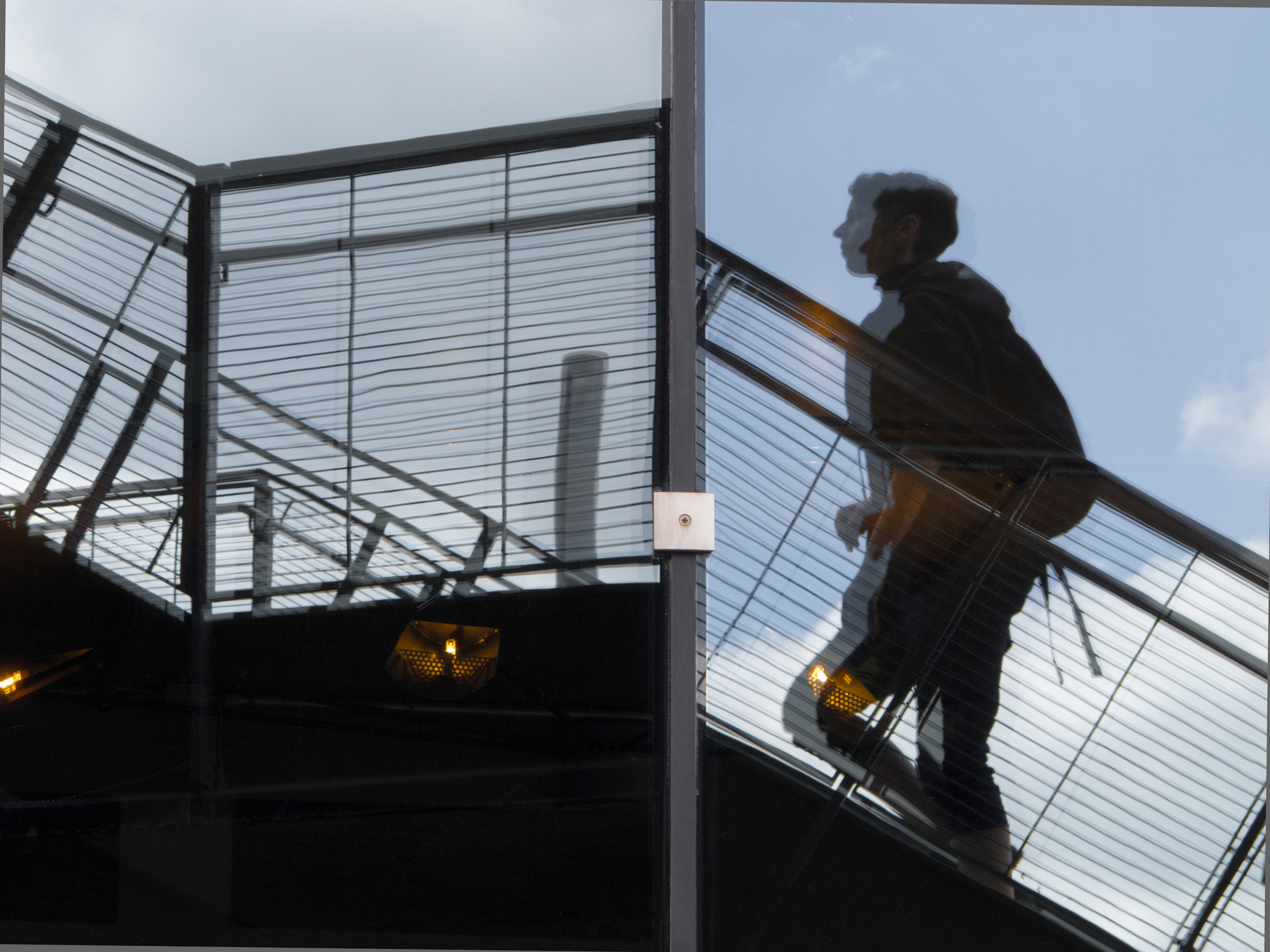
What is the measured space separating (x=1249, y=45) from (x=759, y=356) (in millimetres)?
1170

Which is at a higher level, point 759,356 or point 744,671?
point 759,356

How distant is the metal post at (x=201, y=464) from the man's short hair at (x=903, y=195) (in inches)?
51.1

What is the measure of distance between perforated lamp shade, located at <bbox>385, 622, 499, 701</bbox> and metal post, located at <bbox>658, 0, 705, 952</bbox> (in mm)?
362

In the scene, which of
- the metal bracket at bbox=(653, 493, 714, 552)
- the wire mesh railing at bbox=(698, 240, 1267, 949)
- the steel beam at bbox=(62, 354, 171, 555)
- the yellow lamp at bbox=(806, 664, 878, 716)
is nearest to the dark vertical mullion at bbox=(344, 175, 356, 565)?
the steel beam at bbox=(62, 354, 171, 555)

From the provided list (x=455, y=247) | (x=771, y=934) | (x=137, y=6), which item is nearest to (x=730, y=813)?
(x=771, y=934)

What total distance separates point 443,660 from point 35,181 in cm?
128

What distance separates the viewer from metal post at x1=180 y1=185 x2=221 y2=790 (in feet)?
7.26

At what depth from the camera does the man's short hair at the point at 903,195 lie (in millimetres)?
2279

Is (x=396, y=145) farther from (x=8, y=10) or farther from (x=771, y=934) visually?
(x=771, y=934)

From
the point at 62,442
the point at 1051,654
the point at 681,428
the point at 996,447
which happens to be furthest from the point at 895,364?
the point at 62,442

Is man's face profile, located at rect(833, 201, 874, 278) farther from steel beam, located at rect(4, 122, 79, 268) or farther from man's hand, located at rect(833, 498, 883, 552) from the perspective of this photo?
steel beam, located at rect(4, 122, 79, 268)

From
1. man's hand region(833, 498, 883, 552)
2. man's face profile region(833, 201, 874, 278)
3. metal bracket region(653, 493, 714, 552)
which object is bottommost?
metal bracket region(653, 493, 714, 552)

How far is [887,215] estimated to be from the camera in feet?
7.48

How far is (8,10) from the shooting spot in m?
2.30
